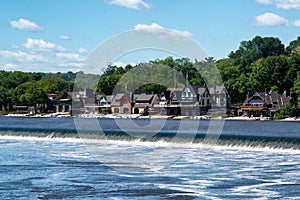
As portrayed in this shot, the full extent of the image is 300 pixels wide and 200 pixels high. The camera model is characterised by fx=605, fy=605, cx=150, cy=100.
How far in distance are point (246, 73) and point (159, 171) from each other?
68.9 metres

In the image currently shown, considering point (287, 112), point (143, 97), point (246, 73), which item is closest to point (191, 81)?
point (246, 73)

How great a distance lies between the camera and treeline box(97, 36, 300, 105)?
82188mm

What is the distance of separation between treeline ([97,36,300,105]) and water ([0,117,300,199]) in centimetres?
4172

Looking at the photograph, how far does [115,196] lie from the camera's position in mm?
20000

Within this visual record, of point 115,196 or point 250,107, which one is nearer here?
point 115,196

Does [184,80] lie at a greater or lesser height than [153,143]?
greater

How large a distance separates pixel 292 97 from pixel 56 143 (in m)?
44.5

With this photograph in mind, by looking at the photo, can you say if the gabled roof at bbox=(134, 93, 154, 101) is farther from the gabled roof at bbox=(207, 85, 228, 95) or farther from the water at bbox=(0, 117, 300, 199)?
the water at bbox=(0, 117, 300, 199)

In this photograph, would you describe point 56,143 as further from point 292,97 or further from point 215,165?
point 292,97

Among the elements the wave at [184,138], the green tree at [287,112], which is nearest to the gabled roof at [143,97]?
the green tree at [287,112]

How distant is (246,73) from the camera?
92688 millimetres

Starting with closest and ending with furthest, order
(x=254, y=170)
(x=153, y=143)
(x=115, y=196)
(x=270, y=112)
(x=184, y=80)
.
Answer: (x=115, y=196) → (x=254, y=170) → (x=153, y=143) → (x=270, y=112) → (x=184, y=80)

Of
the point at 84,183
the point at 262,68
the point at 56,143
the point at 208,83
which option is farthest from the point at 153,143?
the point at 208,83

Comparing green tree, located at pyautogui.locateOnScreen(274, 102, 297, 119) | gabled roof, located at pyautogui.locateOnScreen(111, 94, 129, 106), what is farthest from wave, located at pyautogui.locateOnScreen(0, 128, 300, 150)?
gabled roof, located at pyautogui.locateOnScreen(111, 94, 129, 106)
